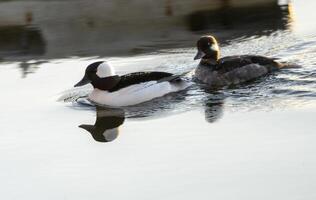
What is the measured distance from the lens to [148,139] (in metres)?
9.71

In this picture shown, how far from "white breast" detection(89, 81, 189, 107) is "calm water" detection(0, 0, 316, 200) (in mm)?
175

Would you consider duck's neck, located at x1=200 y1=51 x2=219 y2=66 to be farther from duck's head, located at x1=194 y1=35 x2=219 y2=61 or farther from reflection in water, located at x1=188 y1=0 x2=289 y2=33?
reflection in water, located at x1=188 y1=0 x2=289 y2=33

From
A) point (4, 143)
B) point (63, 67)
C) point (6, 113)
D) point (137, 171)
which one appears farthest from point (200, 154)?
point (63, 67)

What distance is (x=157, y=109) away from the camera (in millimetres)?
11266

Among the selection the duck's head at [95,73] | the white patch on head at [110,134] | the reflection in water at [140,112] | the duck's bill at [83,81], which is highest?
the duck's head at [95,73]

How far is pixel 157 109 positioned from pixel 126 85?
729 millimetres

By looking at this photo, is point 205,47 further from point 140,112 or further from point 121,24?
point 121,24

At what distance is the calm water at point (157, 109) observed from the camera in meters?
8.37

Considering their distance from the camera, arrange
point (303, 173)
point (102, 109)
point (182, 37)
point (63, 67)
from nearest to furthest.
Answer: point (303, 173)
point (102, 109)
point (63, 67)
point (182, 37)

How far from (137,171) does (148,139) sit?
3.46 ft

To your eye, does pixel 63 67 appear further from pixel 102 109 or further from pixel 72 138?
pixel 72 138

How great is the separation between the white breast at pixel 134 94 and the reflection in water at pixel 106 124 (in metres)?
0.15

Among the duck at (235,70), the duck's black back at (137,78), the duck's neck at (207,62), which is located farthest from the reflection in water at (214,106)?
the duck's neck at (207,62)

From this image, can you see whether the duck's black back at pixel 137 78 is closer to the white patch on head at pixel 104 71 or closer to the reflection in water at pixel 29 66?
the white patch on head at pixel 104 71
